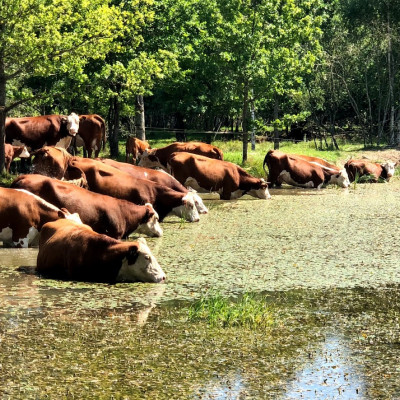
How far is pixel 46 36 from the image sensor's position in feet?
58.7

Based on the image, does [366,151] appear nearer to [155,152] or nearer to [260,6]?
[260,6]

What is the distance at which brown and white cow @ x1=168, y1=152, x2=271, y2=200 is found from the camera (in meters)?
18.1

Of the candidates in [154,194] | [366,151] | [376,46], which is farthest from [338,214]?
[376,46]

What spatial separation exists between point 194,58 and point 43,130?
14.3 m

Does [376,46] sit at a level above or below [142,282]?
above

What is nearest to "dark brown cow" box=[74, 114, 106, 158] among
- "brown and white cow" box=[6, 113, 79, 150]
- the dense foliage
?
the dense foliage

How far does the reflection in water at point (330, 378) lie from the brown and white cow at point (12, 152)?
15.1m

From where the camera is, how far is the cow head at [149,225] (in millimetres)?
11945

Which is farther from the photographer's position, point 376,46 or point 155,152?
point 376,46

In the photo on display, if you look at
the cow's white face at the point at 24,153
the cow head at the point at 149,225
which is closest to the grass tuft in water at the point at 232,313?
the cow head at the point at 149,225

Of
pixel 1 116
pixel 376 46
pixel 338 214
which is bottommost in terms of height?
pixel 338 214

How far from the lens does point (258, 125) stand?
94.4ft

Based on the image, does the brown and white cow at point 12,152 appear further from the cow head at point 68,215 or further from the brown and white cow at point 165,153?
the cow head at point 68,215

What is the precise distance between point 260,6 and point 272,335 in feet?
70.4
